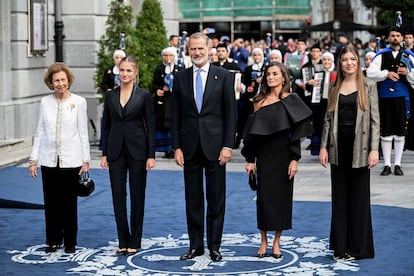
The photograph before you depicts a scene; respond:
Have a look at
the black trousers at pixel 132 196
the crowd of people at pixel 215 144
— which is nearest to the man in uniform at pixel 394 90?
the crowd of people at pixel 215 144

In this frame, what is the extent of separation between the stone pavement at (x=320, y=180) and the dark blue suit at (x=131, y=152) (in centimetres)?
393

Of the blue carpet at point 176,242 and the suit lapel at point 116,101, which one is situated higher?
the suit lapel at point 116,101

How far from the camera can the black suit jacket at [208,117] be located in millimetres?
9891

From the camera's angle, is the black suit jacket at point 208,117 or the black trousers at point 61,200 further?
the black trousers at point 61,200

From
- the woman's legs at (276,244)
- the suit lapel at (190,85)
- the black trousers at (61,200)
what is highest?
the suit lapel at (190,85)

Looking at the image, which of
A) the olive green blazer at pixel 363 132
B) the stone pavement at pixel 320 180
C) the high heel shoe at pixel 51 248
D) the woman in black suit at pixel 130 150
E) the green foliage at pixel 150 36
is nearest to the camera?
the olive green blazer at pixel 363 132

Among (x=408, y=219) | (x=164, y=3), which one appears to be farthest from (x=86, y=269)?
(x=164, y=3)

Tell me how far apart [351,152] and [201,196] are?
58.2 inches

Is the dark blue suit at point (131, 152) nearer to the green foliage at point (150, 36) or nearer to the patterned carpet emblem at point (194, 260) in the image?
the patterned carpet emblem at point (194, 260)

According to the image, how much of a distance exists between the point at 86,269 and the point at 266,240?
1.73m

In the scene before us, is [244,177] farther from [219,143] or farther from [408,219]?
[219,143]

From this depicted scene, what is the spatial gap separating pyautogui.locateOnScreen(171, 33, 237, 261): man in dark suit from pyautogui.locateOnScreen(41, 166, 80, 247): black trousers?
116 cm

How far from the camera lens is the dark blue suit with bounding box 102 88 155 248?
10180mm

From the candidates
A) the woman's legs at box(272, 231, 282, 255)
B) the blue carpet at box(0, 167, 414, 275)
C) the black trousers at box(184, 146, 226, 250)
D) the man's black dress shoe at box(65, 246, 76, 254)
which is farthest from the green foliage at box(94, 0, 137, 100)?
the woman's legs at box(272, 231, 282, 255)
